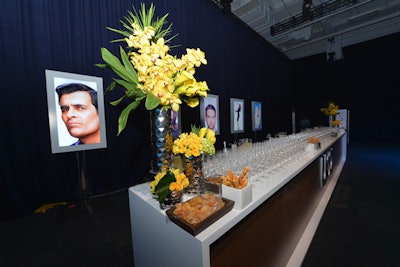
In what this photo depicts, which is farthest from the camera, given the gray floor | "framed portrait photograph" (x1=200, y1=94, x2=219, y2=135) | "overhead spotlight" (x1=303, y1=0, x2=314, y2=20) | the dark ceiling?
the dark ceiling

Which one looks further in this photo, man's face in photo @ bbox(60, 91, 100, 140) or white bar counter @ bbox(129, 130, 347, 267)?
man's face in photo @ bbox(60, 91, 100, 140)

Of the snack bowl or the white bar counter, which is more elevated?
the snack bowl

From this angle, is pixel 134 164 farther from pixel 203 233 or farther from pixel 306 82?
pixel 306 82

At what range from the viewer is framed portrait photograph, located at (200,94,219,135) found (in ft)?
14.1

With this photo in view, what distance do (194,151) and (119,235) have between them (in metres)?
1.63

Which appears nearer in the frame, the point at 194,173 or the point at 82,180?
the point at 194,173

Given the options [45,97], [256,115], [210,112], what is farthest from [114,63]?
[256,115]

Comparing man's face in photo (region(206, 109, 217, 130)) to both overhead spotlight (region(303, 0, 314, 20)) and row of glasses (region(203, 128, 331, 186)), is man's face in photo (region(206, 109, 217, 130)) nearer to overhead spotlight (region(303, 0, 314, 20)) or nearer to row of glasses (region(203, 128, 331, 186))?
row of glasses (region(203, 128, 331, 186))

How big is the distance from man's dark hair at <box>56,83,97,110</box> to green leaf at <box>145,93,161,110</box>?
2.11m

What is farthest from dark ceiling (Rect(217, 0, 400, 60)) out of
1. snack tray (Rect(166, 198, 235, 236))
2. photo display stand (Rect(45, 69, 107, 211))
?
snack tray (Rect(166, 198, 235, 236))

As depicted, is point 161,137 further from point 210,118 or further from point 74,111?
point 210,118

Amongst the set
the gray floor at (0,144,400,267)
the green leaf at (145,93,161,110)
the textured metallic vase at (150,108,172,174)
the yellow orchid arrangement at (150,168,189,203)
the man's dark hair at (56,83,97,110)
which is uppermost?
the man's dark hair at (56,83,97,110)

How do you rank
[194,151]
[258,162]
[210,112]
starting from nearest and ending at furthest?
[194,151] → [258,162] → [210,112]

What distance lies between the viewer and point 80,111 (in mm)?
2424
